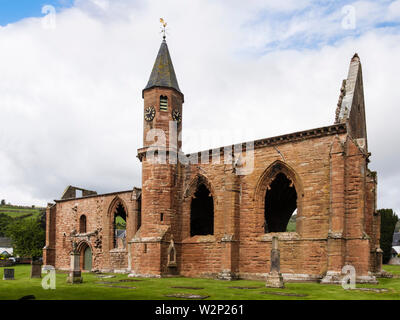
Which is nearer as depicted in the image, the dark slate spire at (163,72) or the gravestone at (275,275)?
the gravestone at (275,275)

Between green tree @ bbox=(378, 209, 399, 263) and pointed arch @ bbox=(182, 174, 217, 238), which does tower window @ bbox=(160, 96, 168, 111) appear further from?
green tree @ bbox=(378, 209, 399, 263)

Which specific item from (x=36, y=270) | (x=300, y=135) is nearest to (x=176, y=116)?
(x=300, y=135)

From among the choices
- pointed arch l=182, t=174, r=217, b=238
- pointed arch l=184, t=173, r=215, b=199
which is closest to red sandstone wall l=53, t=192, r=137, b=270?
pointed arch l=182, t=174, r=217, b=238

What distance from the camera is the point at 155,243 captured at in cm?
2233

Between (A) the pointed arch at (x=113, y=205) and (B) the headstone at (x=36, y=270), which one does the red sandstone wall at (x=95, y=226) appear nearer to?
(A) the pointed arch at (x=113, y=205)

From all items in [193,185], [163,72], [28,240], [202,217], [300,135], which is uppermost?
[163,72]

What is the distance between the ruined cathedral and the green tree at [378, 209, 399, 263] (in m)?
21.3

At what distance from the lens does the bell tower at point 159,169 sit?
22.5 meters

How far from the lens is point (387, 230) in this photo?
45.2 meters

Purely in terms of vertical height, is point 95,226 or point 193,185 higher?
point 193,185

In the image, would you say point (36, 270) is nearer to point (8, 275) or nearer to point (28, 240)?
point (8, 275)

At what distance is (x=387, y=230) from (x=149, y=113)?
33.4m

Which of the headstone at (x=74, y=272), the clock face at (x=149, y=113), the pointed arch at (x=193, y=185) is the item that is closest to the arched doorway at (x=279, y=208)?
the pointed arch at (x=193, y=185)
